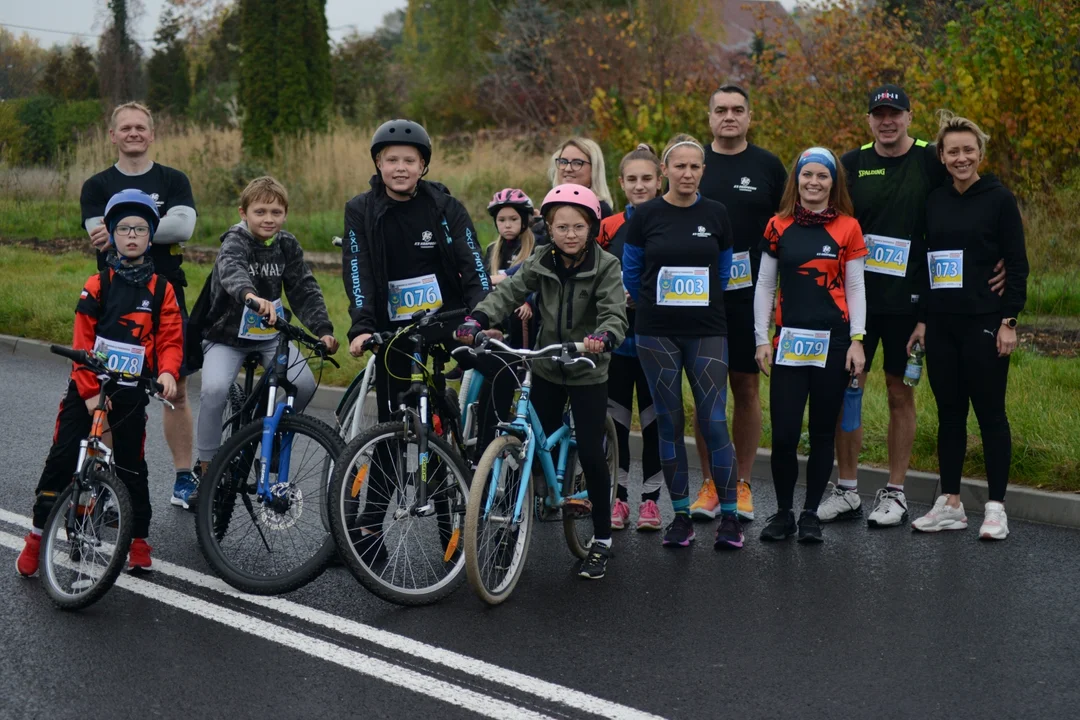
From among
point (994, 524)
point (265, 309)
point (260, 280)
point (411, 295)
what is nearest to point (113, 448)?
point (265, 309)

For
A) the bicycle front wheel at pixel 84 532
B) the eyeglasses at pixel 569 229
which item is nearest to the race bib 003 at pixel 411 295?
the eyeglasses at pixel 569 229

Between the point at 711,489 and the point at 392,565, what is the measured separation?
7.11ft

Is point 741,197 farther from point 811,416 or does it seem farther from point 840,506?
point 840,506

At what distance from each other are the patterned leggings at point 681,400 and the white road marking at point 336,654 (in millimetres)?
2210

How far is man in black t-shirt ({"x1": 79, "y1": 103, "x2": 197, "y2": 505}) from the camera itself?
7.11m

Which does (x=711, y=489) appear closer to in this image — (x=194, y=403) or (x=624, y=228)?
(x=624, y=228)

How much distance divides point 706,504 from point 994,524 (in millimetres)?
1518

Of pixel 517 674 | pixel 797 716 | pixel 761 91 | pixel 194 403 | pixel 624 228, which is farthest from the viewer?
pixel 761 91

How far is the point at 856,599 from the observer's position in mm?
5664

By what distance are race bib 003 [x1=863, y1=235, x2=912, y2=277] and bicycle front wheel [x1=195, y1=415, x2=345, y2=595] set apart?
3.05 meters

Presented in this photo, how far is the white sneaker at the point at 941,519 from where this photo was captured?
6.73 metres

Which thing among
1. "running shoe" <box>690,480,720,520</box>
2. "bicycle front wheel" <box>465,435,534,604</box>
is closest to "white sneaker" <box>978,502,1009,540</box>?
"running shoe" <box>690,480,720,520</box>

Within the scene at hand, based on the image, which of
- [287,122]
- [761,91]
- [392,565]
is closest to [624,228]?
[392,565]

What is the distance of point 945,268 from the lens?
6680 mm
